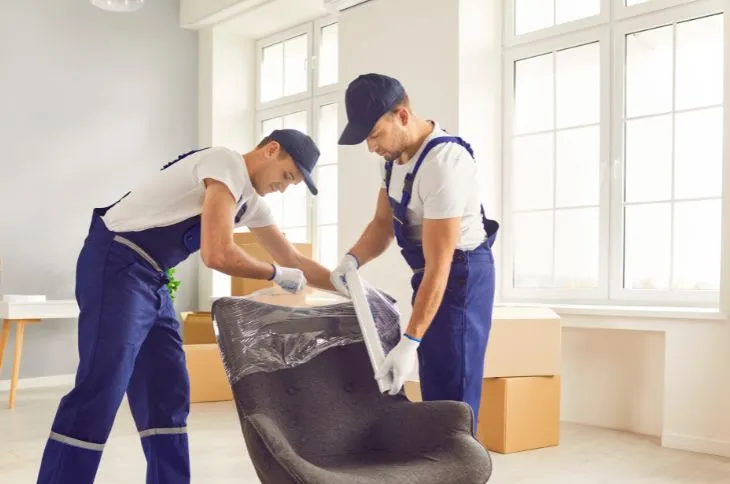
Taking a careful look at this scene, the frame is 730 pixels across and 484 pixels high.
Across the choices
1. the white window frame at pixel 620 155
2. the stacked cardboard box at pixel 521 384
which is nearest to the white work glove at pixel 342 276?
the stacked cardboard box at pixel 521 384

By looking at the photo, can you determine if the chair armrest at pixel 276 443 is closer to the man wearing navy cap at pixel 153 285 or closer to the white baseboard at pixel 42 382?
the man wearing navy cap at pixel 153 285

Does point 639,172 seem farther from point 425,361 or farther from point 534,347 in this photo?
point 425,361

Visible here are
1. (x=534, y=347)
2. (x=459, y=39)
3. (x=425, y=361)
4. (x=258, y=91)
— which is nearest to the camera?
(x=425, y=361)

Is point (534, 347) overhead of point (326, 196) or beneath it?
beneath

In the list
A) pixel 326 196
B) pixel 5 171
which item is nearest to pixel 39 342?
pixel 5 171

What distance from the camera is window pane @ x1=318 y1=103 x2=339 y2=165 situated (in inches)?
218

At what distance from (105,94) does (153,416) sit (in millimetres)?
3897

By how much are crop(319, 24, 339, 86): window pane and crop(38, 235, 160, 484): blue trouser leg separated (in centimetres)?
370

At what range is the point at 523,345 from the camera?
131 inches

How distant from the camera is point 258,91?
618 cm

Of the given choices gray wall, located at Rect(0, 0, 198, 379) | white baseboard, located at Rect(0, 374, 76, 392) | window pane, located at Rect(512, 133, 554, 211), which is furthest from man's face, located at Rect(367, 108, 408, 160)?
white baseboard, located at Rect(0, 374, 76, 392)

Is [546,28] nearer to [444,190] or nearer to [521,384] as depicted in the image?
[521,384]

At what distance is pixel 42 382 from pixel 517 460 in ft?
11.3

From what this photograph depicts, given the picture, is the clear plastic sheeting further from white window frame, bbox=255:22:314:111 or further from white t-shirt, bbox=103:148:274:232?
white window frame, bbox=255:22:314:111
